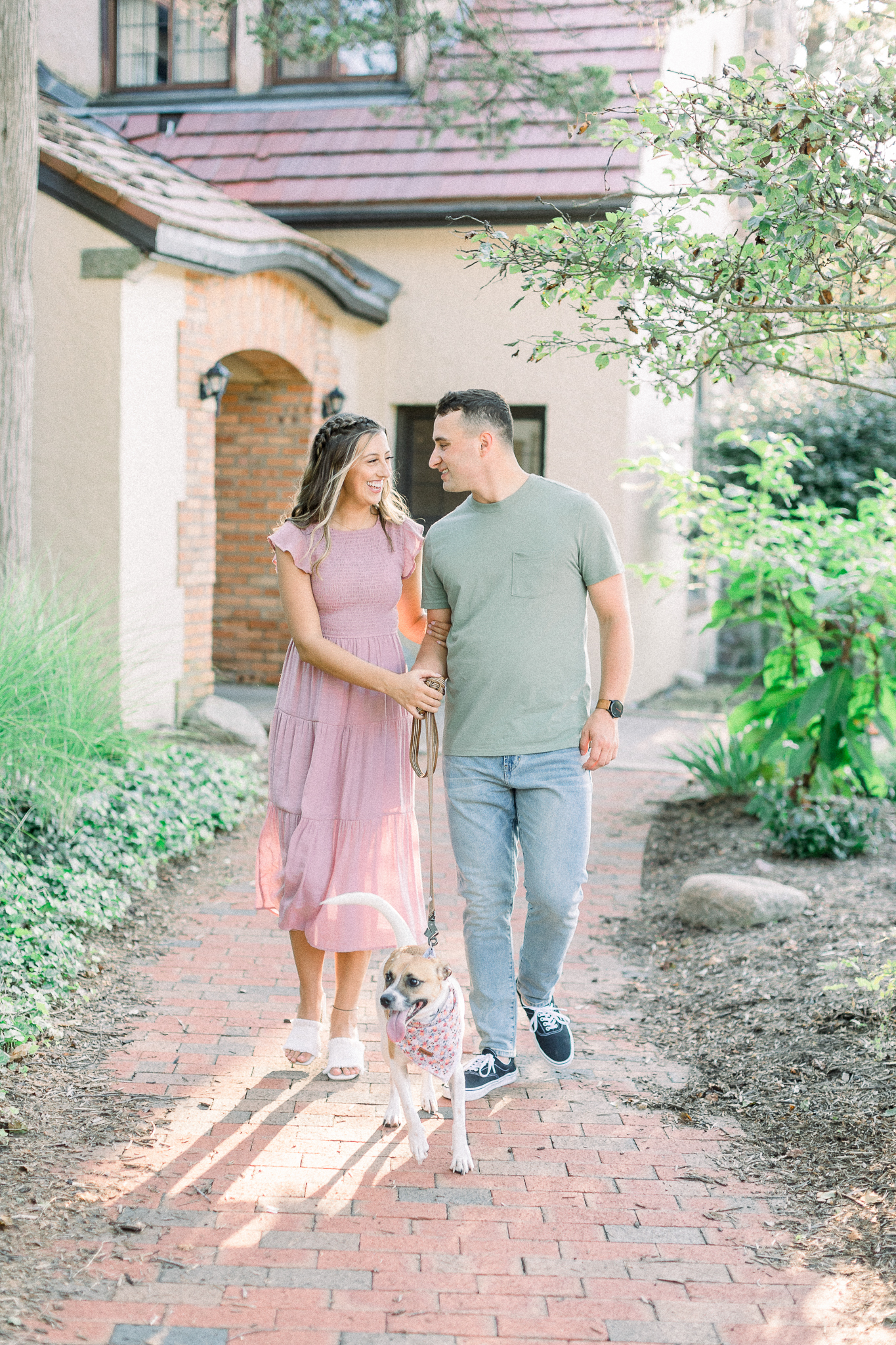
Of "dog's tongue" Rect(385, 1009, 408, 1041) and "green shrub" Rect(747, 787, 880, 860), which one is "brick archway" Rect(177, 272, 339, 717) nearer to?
"green shrub" Rect(747, 787, 880, 860)

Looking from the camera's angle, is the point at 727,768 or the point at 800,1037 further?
the point at 727,768

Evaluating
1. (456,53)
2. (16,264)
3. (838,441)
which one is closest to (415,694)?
(16,264)

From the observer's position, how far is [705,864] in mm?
6039

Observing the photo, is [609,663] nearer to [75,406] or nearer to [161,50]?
[75,406]

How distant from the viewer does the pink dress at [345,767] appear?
3645mm

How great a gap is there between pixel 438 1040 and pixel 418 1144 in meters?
0.33

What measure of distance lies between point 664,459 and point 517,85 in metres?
4.84

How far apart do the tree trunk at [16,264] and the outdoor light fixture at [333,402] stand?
4235 mm

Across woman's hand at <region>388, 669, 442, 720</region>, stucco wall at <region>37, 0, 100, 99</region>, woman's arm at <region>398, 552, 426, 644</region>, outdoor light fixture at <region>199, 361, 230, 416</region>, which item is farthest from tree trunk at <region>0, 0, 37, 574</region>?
stucco wall at <region>37, 0, 100, 99</region>

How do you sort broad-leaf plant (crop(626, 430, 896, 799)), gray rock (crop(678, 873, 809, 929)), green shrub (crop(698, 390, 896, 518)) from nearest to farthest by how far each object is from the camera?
gray rock (crop(678, 873, 809, 929)), broad-leaf plant (crop(626, 430, 896, 799)), green shrub (crop(698, 390, 896, 518))

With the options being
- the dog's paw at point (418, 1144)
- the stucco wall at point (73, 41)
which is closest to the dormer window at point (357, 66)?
the stucco wall at point (73, 41)

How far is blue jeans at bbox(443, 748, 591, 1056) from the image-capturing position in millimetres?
3484

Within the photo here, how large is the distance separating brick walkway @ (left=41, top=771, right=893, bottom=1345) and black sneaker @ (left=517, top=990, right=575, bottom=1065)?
87 millimetres

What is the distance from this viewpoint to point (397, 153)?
10.7 metres
